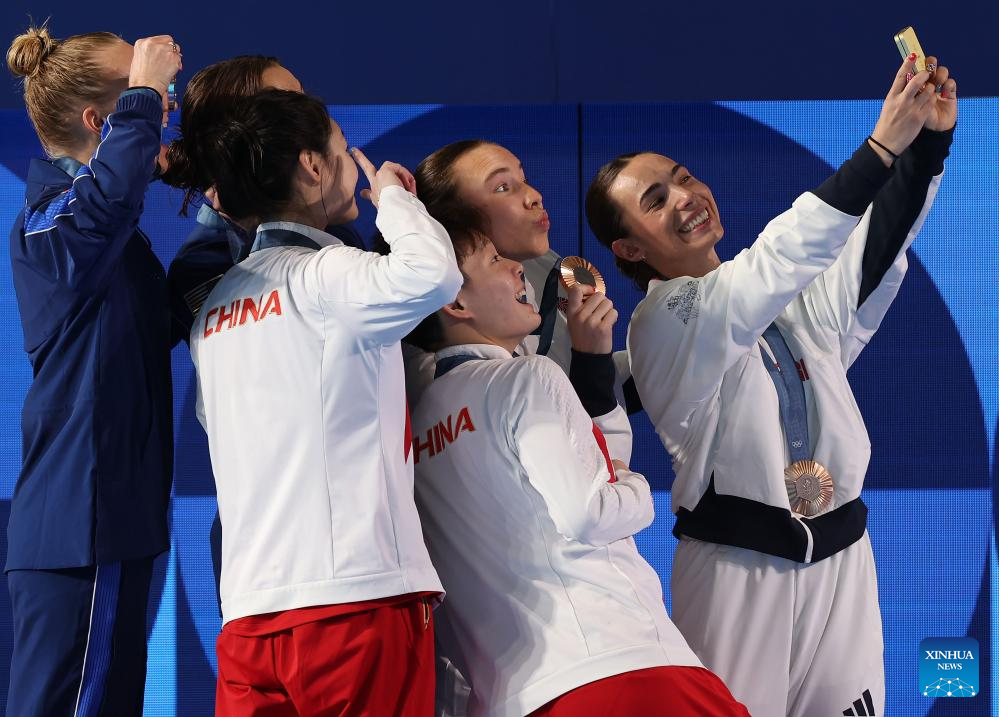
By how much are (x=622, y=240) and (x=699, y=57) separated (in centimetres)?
146

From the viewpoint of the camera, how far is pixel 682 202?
3.03 metres

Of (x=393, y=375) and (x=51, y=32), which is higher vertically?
(x=51, y=32)

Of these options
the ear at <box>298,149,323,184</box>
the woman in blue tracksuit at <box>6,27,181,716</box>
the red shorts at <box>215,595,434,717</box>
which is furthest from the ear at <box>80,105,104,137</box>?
the red shorts at <box>215,595,434,717</box>

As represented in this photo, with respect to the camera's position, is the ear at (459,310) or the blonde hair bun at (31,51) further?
the blonde hair bun at (31,51)

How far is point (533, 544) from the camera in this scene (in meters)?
2.11

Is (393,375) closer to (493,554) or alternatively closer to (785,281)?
(493,554)

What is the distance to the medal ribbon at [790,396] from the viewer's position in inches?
108

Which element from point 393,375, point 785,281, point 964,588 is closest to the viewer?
point 393,375

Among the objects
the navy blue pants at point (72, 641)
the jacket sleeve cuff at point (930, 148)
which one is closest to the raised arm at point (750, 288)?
the jacket sleeve cuff at point (930, 148)

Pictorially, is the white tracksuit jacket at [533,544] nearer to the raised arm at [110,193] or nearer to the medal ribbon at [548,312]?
the medal ribbon at [548,312]

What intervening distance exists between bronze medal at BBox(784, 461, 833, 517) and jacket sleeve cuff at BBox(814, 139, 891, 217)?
65cm

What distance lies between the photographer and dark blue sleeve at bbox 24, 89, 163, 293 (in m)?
2.27

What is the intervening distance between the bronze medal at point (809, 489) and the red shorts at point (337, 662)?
106 centimetres

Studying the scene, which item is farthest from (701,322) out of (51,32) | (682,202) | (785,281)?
(51,32)
